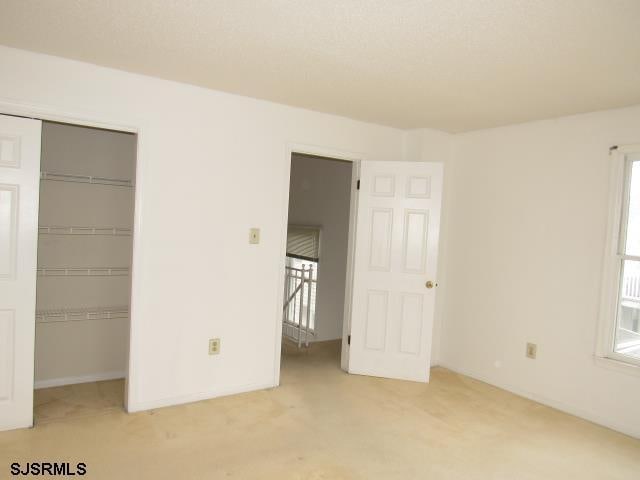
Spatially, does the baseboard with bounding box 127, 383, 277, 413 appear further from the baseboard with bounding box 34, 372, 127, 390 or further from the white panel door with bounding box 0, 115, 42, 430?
the white panel door with bounding box 0, 115, 42, 430

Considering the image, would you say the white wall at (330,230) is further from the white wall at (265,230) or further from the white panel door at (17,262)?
the white panel door at (17,262)

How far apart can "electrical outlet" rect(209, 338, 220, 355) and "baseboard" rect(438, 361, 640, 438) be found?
235cm

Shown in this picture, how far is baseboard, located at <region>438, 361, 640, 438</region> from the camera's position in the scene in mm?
3225

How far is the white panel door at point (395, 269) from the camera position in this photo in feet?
13.2

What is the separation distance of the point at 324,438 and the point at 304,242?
3409 mm

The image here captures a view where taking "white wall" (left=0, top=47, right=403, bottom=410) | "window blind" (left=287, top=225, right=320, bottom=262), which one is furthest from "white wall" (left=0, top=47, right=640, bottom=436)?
"window blind" (left=287, top=225, right=320, bottom=262)

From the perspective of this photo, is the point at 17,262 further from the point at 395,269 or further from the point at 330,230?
the point at 330,230

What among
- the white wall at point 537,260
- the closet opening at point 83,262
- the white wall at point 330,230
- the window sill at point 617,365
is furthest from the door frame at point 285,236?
the window sill at point 617,365

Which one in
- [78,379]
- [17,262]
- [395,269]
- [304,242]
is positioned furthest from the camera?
[304,242]

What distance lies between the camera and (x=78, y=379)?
3693 millimetres

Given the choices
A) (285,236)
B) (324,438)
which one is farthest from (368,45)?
(324,438)

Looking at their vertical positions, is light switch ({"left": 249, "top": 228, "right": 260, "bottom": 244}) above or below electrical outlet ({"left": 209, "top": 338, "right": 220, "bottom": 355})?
above

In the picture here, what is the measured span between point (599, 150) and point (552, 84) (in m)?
0.91

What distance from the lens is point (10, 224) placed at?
107 inches
